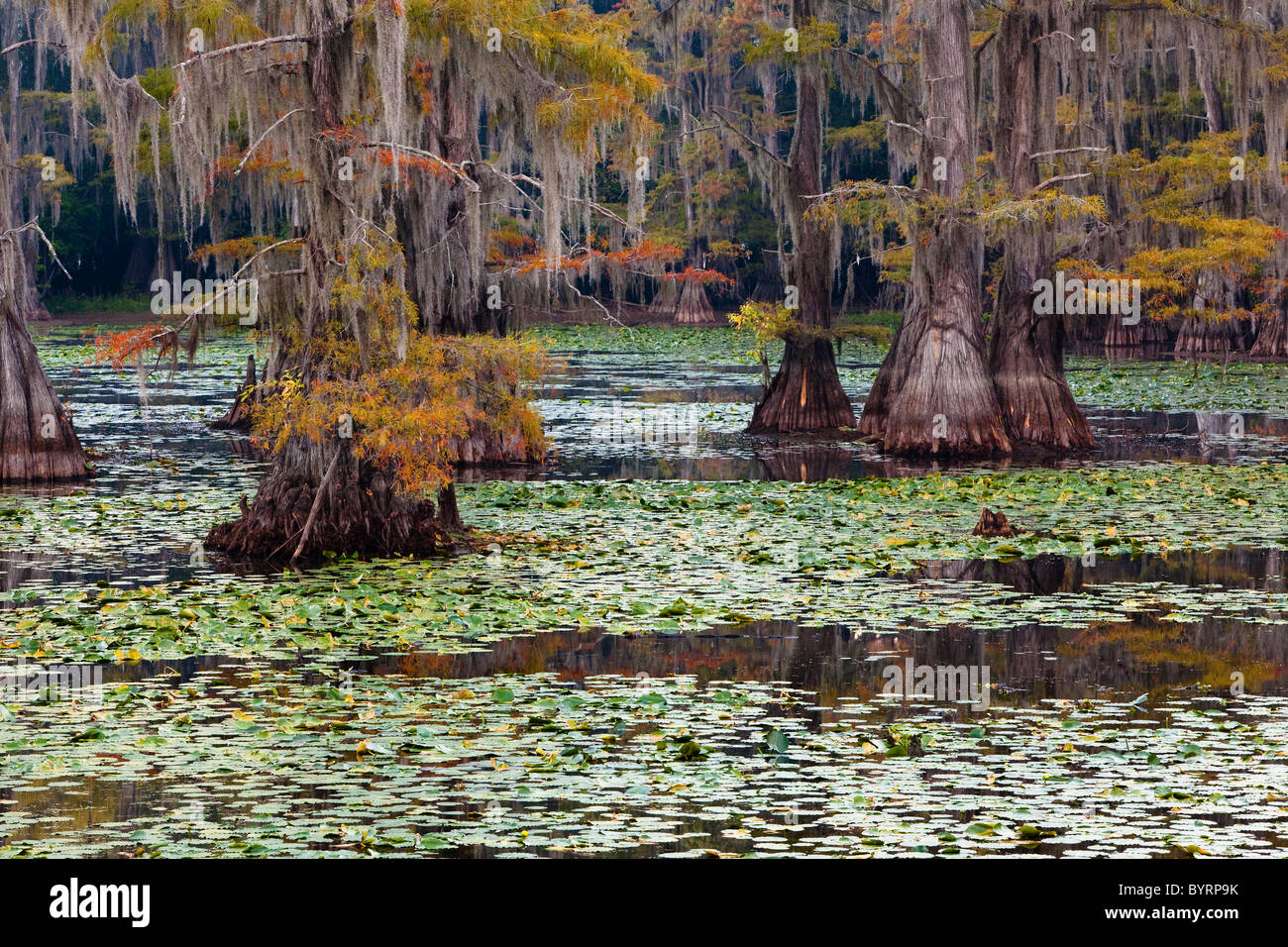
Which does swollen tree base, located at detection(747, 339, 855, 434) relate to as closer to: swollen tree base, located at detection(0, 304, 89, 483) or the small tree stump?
the small tree stump

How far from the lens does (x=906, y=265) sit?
3578 centimetres

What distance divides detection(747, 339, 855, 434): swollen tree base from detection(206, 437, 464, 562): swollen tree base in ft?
40.2

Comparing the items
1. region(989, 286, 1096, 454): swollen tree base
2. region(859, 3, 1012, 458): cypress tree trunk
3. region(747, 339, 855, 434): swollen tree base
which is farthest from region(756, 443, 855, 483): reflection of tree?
region(989, 286, 1096, 454): swollen tree base

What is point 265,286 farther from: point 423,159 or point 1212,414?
point 1212,414

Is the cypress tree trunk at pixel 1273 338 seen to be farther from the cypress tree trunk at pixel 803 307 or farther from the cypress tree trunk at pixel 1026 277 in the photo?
the cypress tree trunk at pixel 1026 277

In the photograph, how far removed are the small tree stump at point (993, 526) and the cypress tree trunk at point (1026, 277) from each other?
26.0ft

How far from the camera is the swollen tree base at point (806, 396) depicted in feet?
85.6

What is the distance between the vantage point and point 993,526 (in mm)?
15531

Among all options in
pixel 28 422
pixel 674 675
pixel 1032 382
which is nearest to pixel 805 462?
pixel 1032 382

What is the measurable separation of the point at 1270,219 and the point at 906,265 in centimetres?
733

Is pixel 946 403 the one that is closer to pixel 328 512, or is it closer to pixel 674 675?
pixel 328 512

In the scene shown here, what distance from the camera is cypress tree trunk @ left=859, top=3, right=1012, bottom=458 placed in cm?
2262
